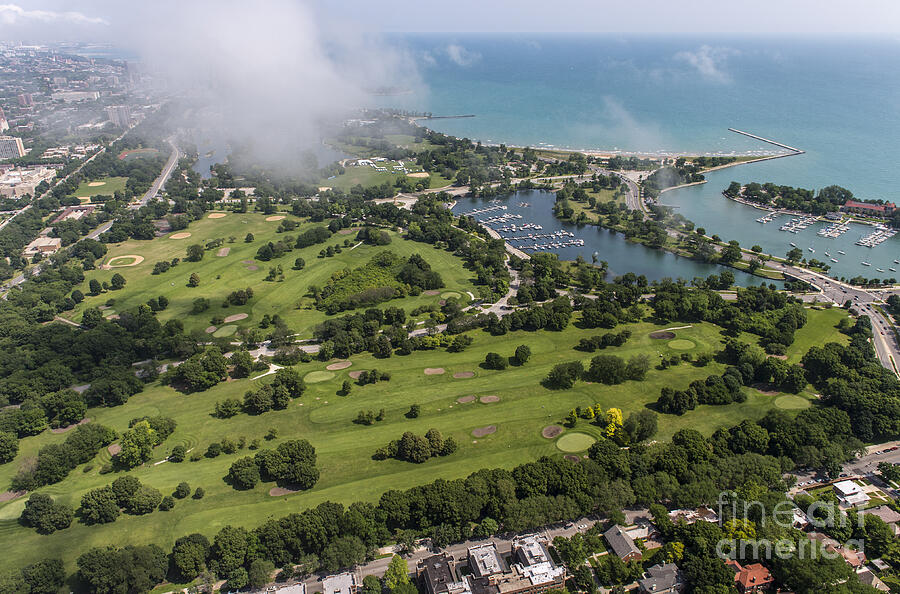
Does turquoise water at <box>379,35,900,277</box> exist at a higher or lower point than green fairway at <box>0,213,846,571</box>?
higher

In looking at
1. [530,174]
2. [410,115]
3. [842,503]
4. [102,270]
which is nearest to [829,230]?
[530,174]

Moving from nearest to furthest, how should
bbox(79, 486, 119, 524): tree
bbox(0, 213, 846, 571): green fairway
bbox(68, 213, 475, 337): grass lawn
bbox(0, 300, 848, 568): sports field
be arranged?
bbox(79, 486, 119, 524): tree < bbox(0, 300, 848, 568): sports field < bbox(0, 213, 846, 571): green fairway < bbox(68, 213, 475, 337): grass lawn

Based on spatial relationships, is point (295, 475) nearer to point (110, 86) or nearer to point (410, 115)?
point (410, 115)

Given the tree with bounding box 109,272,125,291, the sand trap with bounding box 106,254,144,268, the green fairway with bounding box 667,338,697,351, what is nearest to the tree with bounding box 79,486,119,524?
the tree with bounding box 109,272,125,291

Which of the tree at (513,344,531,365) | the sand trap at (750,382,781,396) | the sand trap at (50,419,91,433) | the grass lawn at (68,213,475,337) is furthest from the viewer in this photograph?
the grass lawn at (68,213,475,337)

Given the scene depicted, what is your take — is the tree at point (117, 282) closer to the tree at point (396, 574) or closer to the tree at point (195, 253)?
the tree at point (195, 253)

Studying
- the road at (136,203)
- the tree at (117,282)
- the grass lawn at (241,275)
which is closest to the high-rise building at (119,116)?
the road at (136,203)

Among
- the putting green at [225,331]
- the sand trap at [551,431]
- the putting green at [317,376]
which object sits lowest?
the sand trap at [551,431]

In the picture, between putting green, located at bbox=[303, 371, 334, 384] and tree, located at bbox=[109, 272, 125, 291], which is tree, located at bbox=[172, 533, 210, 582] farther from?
tree, located at bbox=[109, 272, 125, 291]
